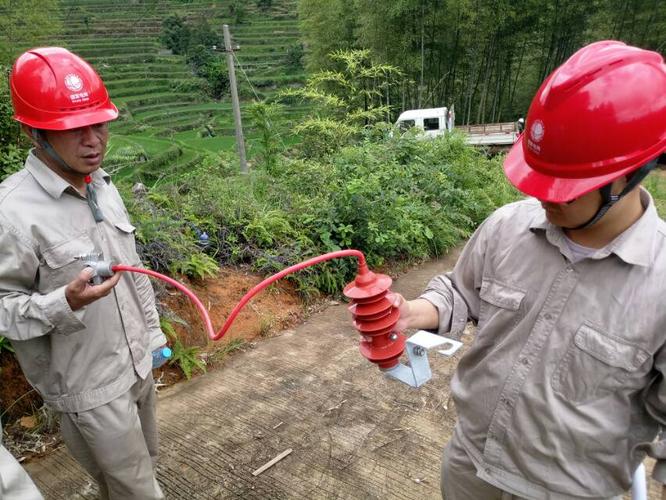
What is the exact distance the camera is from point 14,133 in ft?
11.0

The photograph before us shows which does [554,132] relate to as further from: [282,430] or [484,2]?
[484,2]

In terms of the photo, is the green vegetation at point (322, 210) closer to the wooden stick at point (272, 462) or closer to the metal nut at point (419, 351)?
the wooden stick at point (272, 462)

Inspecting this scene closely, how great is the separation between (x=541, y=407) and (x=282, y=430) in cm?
176

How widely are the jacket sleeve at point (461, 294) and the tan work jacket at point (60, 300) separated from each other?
111 cm

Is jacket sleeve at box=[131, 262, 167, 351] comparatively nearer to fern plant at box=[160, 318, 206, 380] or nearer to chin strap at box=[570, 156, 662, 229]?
fern plant at box=[160, 318, 206, 380]

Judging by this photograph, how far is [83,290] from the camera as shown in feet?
4.88

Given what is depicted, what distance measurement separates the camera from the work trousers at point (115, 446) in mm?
1680

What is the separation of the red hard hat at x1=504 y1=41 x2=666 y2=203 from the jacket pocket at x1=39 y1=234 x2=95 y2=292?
4.75 feet

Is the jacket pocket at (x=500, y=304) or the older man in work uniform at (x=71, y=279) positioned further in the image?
the older man in work uniform at (x=71, y=279)

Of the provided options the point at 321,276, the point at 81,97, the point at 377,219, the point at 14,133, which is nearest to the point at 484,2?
the point at 377,219

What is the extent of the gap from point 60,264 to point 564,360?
5.06ft

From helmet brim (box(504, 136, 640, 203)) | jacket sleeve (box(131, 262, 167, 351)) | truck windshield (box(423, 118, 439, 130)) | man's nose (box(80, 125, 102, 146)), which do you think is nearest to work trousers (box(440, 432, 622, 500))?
helmet brim (box(504, 136, 640, 203))

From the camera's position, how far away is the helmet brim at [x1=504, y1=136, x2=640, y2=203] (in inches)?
40.3

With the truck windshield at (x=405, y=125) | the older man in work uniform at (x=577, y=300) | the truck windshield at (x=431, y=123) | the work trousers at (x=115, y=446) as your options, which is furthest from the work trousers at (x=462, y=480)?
the truck windshield at (x=431, y=123)
